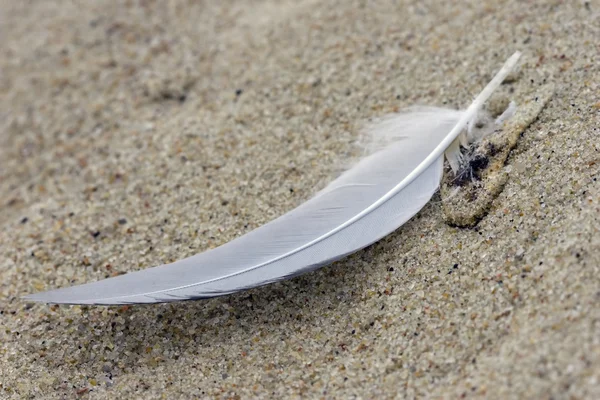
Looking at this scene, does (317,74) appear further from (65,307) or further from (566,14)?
(65,307)

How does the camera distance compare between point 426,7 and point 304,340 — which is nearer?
point 304,340

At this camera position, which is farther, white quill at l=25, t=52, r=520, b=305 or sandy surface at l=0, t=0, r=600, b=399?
white quill at l=25, t=52, r=520, b=305

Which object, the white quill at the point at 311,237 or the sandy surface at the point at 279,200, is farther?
the white quill at the point at 311,237

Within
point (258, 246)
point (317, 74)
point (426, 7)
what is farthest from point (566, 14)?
point (258, 246)
